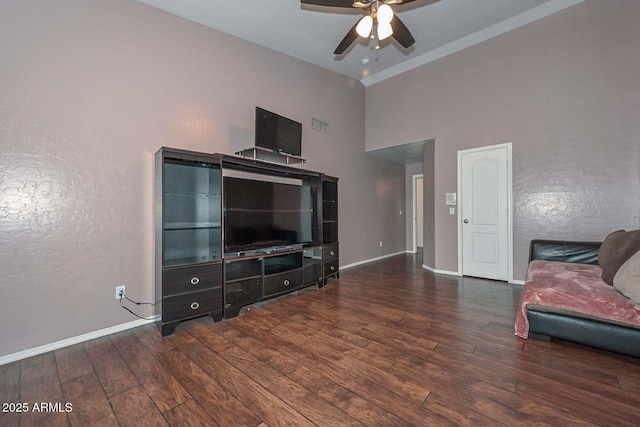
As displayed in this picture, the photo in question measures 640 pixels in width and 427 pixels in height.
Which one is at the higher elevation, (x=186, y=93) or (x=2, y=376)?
(x=186, y=93)

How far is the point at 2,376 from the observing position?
1.80 meters

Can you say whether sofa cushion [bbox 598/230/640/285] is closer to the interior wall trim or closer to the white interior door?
the interior wall trim

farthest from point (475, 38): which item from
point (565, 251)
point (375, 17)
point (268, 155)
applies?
point (268, 155)

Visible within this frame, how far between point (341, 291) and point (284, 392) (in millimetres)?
2110

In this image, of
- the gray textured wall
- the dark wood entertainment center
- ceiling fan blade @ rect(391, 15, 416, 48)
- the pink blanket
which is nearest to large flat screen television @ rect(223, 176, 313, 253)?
the dark wood entertainment center

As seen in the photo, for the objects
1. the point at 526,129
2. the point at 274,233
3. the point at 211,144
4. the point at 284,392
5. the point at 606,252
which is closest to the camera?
the point at 284,392

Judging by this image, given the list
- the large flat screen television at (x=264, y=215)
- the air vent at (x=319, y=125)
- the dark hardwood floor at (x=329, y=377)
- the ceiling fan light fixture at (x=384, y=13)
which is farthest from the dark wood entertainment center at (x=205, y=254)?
the ceiling fan light fixture at (x=384, y=13)

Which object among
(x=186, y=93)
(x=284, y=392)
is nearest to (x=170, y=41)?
(x=186, y=93)

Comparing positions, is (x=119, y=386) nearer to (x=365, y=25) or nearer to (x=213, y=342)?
(x=213, y=342)

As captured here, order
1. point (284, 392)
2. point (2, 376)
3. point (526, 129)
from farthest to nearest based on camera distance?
point (526, 129) → point (2, 376) → point (284, 392)

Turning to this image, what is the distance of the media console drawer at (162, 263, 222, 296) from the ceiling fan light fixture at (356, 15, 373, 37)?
8.97 feet

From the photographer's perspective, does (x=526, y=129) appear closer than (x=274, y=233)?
No

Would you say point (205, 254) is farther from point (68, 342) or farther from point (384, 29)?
point (384, 29)

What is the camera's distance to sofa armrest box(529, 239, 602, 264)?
3096 mm
